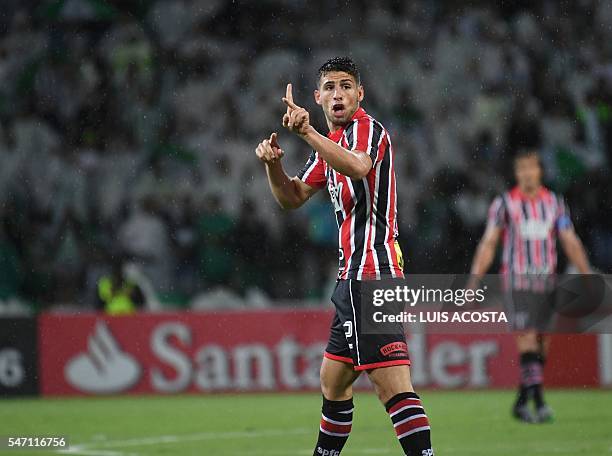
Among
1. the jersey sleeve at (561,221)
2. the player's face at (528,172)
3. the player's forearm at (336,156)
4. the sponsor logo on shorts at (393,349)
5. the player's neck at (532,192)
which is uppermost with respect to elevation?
the player's forearm at (336,156)

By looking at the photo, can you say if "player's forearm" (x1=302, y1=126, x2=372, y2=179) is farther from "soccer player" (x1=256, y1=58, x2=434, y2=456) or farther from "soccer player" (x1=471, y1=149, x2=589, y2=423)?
"soccer player" (x1=471, y1=149, x2=589, y2=423)

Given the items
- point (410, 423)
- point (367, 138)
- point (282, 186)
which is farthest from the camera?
point (282, 186)

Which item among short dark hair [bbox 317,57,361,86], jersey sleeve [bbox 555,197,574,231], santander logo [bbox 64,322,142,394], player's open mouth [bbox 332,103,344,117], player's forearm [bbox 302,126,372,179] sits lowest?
santander logo [bbox 64,322,142,394]

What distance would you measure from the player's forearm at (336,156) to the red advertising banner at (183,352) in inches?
282

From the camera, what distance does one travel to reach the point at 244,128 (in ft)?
50.8

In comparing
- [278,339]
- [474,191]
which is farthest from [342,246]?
[474,191]

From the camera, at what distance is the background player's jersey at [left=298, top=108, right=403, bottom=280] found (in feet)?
16.3

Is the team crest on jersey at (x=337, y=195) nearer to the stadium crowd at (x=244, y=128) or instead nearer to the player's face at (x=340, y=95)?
the player's face at (x=340, y=95)

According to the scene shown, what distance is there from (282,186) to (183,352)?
6.82 m

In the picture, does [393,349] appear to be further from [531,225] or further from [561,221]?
[561,221]

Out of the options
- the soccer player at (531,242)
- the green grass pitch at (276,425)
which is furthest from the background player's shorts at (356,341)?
the soccer player at (531,242)

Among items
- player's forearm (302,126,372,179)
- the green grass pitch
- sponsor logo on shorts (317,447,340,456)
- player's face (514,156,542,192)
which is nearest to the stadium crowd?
the green grass pitch

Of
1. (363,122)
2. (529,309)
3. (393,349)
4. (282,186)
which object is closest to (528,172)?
Result: (529,309)

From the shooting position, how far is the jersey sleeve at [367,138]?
191 inches
